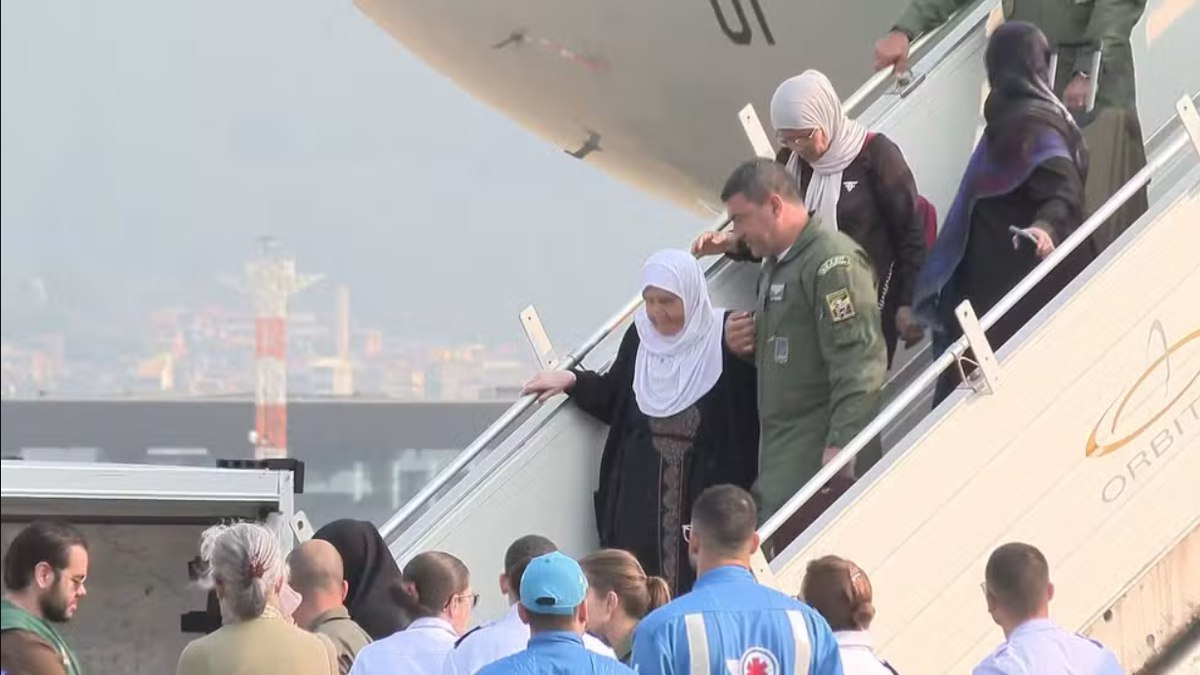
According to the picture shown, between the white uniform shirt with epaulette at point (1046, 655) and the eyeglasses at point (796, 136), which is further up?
the eyeglasses at point (796, 136)

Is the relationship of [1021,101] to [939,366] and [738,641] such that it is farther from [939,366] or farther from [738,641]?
[738,641]

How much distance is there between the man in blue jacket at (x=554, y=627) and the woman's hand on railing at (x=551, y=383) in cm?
217

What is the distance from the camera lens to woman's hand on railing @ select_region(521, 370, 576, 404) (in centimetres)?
539

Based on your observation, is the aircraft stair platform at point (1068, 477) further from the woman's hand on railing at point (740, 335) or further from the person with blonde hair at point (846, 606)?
the person with blonde hair at point (846, 606)

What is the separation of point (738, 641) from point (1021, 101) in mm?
2270

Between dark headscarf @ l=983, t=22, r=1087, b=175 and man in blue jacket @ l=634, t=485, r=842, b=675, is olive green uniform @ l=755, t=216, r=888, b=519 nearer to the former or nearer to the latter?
dark headscarf @ l=983, t=22, r=1087, b=175

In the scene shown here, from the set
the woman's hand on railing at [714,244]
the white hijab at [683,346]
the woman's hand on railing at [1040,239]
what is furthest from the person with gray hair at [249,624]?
the woman's hand on railing at [1040,239]

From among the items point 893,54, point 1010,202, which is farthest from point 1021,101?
point 893,54

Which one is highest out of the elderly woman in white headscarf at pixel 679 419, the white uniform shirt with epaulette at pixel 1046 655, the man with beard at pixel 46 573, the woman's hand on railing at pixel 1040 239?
the woman's hand on railing at pixel 1040 239

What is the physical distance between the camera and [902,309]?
517 centimetres

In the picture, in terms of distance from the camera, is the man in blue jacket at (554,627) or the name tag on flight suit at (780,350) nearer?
the man in blue jacket at (554,627)

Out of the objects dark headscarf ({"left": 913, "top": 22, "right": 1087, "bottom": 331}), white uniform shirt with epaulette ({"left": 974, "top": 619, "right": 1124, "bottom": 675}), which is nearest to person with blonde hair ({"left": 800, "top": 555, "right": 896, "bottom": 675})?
white uniform shirt with epaulette ({"left": 974, "top": 619, "right": 1124, "bottom": 675})

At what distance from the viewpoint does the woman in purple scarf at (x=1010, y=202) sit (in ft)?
16.9

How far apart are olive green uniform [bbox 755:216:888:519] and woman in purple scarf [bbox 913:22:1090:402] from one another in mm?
384
